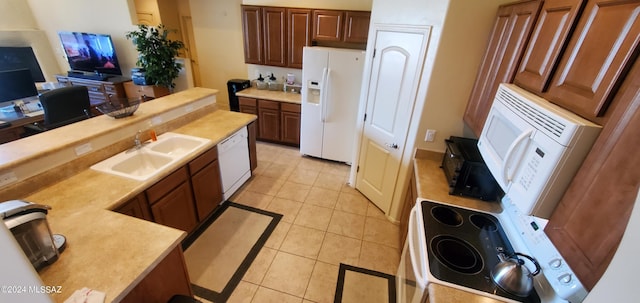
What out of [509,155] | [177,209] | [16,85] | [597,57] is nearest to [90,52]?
[16,85]

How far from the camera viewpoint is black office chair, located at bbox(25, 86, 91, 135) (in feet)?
9.89

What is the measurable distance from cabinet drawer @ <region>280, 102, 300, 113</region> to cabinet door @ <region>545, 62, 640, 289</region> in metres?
3.70

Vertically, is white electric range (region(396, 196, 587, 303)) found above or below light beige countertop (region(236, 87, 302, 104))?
below

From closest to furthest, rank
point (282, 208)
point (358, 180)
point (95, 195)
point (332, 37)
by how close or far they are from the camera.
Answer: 1. point (95, 195)
2. point (282, 208)
3. point (358, 180)
4. point (332, 37)

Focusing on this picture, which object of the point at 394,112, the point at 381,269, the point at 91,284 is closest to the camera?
the point at 91,284

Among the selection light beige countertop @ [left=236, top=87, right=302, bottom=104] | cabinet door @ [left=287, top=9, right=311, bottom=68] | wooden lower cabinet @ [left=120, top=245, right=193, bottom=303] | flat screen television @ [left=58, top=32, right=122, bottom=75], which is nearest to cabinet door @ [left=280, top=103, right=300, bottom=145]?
light beige countertop @ [left=236, top=87, right=302, bottom=104]

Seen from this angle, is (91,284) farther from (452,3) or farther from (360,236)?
(452,3)

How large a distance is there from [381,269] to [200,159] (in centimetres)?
202

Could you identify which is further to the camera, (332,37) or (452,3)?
(332,37)

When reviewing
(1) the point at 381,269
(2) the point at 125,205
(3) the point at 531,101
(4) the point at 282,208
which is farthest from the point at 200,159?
(3) the point at 531,101

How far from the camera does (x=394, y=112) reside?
2543mm

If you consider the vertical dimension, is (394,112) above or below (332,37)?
below

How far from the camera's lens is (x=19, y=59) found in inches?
183

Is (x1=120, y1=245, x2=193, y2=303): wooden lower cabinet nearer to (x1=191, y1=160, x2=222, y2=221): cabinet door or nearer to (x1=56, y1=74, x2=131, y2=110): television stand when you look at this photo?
(x1=191, y1=160, x2=222, y2=221): cabinet door
